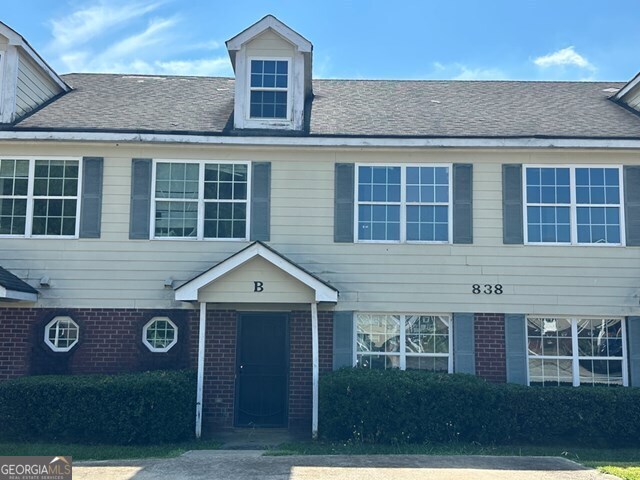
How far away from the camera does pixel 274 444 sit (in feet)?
34.7

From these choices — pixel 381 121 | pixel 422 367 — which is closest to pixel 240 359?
pixel 422 367

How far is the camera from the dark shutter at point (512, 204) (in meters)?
11.9

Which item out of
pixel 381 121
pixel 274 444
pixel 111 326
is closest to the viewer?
pixel 274 444

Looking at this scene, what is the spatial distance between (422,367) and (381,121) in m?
4.74

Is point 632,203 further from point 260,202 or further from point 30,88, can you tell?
point 30,88

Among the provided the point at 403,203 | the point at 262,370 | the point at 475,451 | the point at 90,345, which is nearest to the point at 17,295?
the point at 90,345

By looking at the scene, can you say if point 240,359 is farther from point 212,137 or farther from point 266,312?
point 212,137

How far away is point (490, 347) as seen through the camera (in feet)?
38.5

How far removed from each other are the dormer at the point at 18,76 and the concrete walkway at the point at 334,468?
7.07 metres

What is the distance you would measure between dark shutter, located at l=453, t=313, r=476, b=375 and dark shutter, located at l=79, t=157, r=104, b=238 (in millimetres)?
6691

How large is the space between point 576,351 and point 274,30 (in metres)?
8.21

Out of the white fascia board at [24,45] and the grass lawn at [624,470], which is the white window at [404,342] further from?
the white fascia board at [24,45]

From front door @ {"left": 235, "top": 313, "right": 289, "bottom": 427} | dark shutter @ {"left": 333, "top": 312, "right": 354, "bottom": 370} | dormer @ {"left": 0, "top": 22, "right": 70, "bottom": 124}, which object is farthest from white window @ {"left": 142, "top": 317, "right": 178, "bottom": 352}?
dormer @ {"left": 0, "top": 22, "right": 70, "bottom": 124}

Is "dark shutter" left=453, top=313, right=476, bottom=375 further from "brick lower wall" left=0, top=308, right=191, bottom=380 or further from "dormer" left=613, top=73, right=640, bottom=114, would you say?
"dormer" left=613, top=73, right=640, bottom=114
